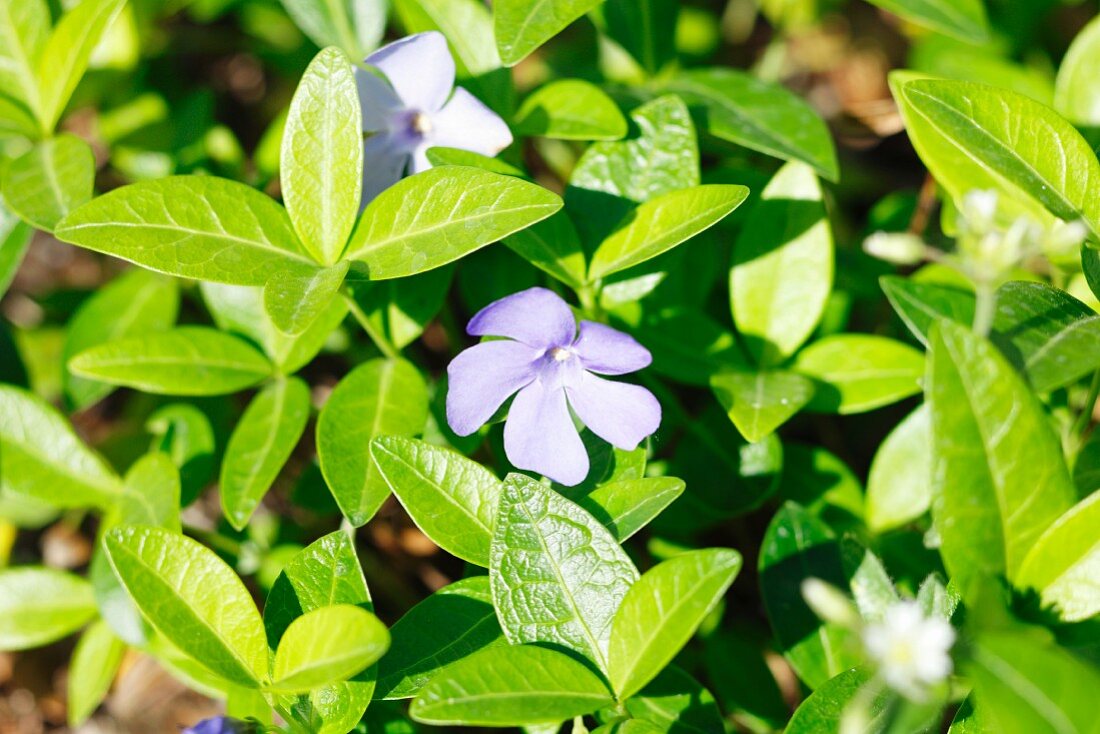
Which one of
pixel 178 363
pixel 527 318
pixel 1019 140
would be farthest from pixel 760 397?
pixel 178 363

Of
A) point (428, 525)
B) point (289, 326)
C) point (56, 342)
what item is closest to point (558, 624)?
point (428, 525)

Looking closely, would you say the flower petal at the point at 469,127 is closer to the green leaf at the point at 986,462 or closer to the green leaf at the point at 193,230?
the green leaf at the point at 193,230

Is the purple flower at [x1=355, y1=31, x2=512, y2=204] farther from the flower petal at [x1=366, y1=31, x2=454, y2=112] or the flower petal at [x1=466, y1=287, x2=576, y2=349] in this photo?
the flower petal at [x1=466, y1=287, x2=576, y2=349]

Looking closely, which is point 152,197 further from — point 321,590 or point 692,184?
point 692,184

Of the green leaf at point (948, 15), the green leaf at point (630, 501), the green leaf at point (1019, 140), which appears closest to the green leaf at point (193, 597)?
the green leaf at point (630, 501)

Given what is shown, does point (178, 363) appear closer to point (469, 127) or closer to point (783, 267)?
point (469, 127)
